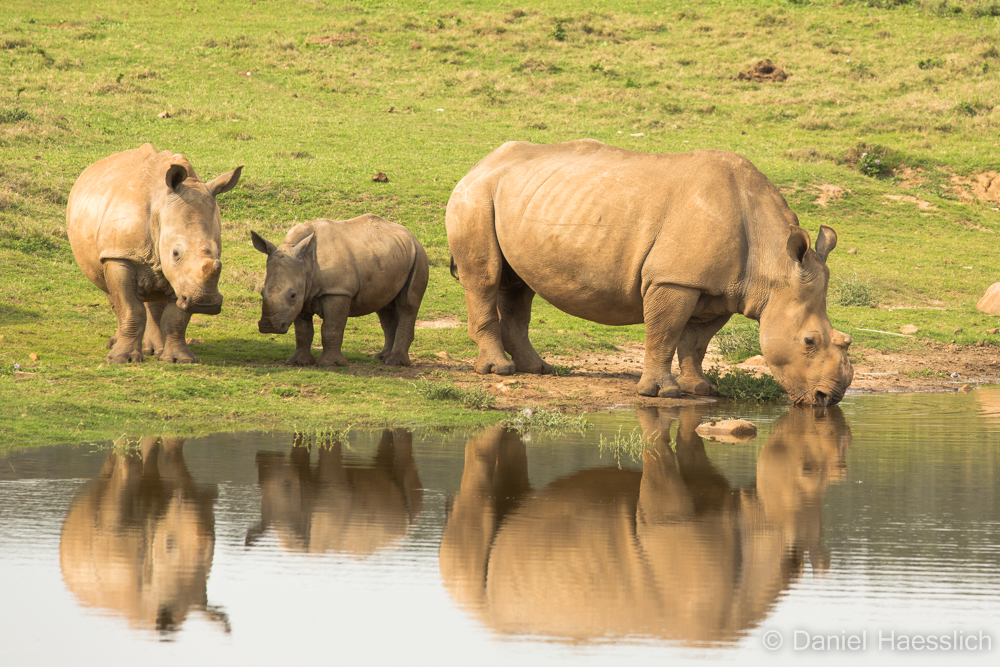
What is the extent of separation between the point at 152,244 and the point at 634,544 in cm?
643

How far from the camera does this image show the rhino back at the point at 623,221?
34.8 feet

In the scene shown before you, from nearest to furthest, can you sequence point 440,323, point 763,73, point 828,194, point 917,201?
point 440,323 → point 828,194 → point 917,201 → point 763,73

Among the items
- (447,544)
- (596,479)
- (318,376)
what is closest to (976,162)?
(318,376)

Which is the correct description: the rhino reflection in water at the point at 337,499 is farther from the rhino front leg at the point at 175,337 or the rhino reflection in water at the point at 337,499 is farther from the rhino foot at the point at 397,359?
the rhino foot at the point at 397,359

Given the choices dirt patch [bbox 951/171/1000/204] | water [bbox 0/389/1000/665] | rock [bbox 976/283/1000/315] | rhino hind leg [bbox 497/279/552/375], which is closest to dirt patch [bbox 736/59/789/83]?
dirt patch [bbox 951/171/1000/204]

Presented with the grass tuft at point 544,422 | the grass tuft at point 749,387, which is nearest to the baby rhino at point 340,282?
the grass tuft at point 544,422

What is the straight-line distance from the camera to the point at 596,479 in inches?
281

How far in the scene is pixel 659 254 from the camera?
10.7 m

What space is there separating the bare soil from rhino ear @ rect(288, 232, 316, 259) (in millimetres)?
1571

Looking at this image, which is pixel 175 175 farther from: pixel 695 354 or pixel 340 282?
pixel 695 354

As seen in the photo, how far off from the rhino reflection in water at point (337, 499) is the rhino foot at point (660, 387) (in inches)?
142

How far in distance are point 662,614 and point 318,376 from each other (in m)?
6.42

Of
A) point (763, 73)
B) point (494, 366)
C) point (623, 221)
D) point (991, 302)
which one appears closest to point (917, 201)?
point (991, 302)

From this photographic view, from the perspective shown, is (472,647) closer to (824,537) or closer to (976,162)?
(824,537)
